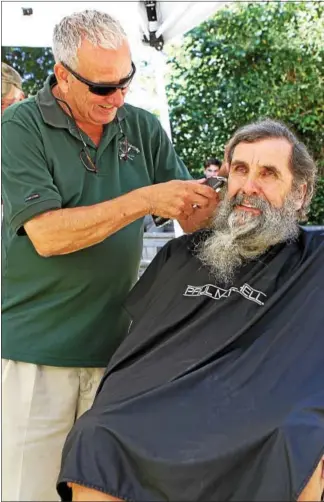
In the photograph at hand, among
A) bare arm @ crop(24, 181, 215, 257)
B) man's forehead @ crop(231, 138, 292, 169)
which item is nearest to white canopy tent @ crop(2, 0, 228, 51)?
man's forehead @ crop(231, 138, 292, 169)

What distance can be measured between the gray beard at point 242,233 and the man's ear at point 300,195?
0.04m

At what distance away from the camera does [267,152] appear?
2.05 m

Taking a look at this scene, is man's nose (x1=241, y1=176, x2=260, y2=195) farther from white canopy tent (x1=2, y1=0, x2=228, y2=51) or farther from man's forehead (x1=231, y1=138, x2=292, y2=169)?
white canopy tent (x1=2, y1=0, x2=228, y2=51)

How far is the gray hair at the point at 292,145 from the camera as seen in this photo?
6.84ft

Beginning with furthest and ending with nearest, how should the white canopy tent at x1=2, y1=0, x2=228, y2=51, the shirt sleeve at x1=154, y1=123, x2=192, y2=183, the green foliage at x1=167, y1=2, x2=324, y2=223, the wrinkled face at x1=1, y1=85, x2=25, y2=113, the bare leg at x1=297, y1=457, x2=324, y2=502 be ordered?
the green foliage at x1=167, y1=2, x2=324, y2=223, the white canopy tent at x1=2, y1=0, x2=228, y2=51, the wrinkled face at x1=1, y1=85, x2=25, y2=113, the shirt sleeve at x1=154, y1=123, x2=192, y2=183, the bare leg at x1=297, y1=457, x2=324, y2=502

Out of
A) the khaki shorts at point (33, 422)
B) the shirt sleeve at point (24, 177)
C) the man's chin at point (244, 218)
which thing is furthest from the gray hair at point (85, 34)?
the khaki shorts at point (33, 422)

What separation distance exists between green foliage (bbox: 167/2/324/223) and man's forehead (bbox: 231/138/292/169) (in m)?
5.51

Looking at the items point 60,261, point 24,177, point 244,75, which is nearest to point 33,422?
point 60,261

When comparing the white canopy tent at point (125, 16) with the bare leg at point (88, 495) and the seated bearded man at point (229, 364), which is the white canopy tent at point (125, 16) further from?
the bare leg at point (88, 495)

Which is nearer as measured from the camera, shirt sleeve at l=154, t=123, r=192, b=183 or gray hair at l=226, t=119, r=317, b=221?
gray hair at l=226, t=119, r=317, b=221

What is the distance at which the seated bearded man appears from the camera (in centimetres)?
147

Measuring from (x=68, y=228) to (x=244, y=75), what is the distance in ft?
22.2

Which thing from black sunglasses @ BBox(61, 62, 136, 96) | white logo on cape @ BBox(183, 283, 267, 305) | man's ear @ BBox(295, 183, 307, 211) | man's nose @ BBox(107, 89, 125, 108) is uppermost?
black sunglasses @ BBox(61, 62, 136, 96)

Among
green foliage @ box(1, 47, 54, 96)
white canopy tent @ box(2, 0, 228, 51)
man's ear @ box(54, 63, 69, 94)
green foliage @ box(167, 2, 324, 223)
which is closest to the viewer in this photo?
man's ear @ box(54, 63, 69, 94)
